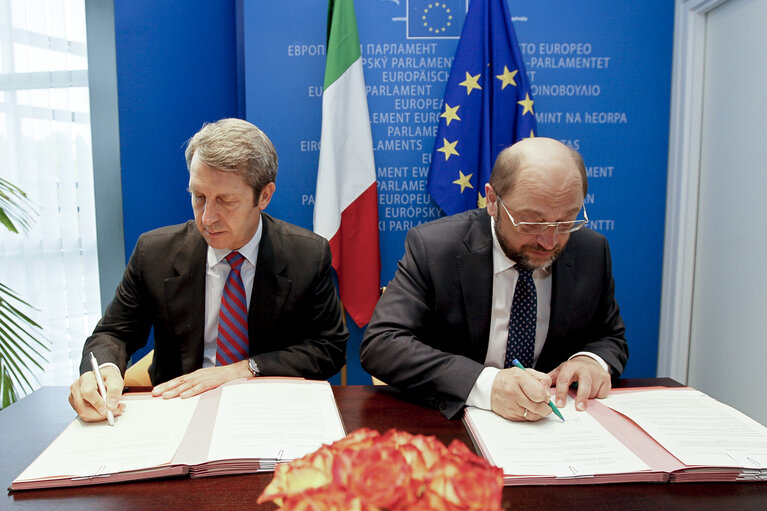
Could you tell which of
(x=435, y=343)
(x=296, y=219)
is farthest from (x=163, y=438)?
(x=296, y=219)

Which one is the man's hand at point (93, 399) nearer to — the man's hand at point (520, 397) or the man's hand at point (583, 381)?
the man's hand at point (520, 397)

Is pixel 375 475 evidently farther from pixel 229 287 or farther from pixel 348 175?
pixel 348 175

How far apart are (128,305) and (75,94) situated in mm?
1769

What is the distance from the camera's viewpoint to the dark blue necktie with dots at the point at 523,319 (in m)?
1.54

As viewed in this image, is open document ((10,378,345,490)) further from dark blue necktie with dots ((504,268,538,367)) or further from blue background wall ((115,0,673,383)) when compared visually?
blue background wall ((115,0,673,383))

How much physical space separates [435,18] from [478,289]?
6.25 feet

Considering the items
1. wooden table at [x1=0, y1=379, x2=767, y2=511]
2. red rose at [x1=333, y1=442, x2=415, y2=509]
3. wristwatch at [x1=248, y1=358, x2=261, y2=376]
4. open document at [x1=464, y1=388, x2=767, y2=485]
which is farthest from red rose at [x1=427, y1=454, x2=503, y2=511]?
wristwatch at [x1=248, y1=358, x2=261, y2=376]

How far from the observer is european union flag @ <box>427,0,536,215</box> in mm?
2773

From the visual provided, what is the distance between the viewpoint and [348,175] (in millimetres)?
2863

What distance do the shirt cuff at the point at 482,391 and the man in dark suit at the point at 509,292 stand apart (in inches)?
1.5

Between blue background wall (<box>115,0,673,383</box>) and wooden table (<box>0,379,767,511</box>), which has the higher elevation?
blue background wall (<box>115,0,673,383</box>)

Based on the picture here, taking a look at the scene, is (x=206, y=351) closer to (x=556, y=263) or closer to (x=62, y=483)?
(x=62, y=483)

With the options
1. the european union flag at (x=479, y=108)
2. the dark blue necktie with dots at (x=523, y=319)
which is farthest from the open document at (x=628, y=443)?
the european union flag at (x=479, y=108)

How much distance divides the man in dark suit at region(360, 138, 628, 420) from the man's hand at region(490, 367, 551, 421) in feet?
0.38
